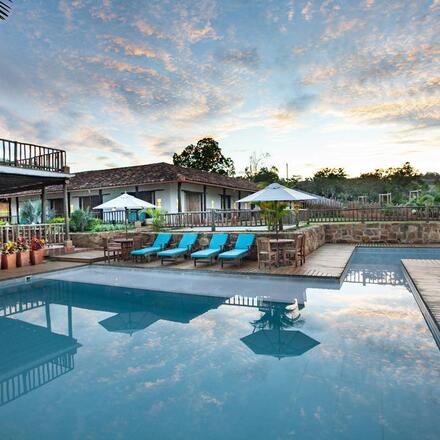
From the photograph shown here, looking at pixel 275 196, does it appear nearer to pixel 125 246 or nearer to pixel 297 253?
pixel 297 253

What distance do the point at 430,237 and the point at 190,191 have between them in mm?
13181

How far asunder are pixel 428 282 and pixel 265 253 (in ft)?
12.4

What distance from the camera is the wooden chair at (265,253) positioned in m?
8.77

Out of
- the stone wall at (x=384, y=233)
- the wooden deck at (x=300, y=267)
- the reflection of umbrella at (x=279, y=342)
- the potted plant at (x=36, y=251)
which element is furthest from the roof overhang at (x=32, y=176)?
the stone wall at (x=384, y=233)

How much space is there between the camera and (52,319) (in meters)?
5.79

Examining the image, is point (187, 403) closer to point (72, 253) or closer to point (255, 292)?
point (255, 292)

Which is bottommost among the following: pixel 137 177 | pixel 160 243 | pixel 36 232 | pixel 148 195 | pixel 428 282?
pixel 428 282

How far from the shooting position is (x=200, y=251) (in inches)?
393

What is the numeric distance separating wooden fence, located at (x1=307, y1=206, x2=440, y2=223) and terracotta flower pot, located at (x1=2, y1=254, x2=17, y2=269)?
39.6 feet

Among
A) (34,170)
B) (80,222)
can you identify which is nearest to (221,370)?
(34,170)

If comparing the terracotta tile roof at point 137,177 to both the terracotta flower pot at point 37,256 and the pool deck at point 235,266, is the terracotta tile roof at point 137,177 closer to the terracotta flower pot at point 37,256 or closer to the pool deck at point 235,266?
the pool deck at point 235,266

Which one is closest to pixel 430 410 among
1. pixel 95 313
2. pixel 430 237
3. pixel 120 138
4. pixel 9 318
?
pixel 95 313

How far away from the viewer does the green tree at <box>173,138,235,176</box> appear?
42656 millimetres

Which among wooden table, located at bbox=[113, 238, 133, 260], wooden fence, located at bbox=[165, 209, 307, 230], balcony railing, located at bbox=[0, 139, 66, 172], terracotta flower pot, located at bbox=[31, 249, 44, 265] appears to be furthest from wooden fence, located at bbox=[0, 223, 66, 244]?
wooden fence, located at bbox=[165, 209, 307, 230]
